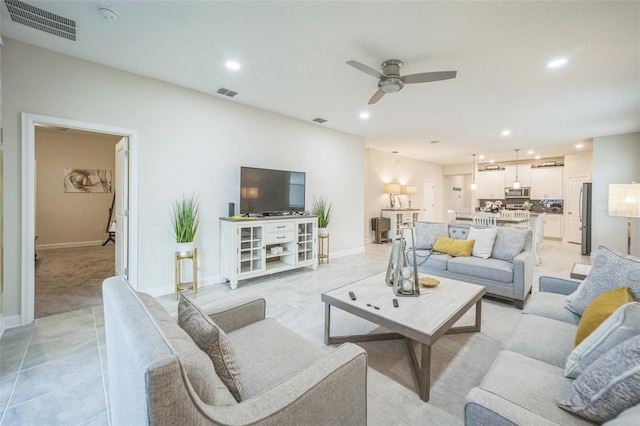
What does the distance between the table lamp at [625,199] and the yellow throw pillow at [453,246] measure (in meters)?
1.50

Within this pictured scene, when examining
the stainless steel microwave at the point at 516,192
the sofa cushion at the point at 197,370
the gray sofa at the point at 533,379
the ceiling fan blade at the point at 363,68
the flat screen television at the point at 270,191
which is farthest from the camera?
the stainless steel microwave at the point at 516,192

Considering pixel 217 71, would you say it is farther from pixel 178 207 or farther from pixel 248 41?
pixel 178 207

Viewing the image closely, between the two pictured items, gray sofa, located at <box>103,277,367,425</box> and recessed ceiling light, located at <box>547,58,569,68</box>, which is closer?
gray sofa, located at <box>103,277,367,425</box>

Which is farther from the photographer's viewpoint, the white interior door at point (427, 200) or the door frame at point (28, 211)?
the white interior door at point (427, 200)

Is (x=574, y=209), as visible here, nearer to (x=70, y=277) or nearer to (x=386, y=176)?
(x=386, y=176)

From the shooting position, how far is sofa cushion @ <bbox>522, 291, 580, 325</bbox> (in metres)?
1.90

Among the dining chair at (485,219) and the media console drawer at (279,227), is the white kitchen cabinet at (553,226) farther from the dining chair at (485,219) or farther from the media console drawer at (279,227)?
the media console drawer at (279,227)

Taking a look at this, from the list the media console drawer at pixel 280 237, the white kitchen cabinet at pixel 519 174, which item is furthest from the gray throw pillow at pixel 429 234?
the white kitchen cabinet at pixel 519 174

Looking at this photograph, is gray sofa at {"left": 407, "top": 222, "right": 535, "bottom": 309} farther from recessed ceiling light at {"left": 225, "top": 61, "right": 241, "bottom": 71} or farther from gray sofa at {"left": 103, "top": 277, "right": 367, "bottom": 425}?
recessed ceiling light at {"left": 225, "top": 61, "right": 241, "bottom": 71}

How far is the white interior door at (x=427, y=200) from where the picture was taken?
9789 mm

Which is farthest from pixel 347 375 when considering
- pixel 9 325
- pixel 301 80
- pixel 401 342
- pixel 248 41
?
pixel 9 325

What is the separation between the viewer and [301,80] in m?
3.40

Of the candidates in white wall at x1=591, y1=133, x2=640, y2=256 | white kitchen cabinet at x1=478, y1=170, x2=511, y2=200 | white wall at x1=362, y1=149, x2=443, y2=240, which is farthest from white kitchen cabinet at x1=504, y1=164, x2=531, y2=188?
white wall at x1=591, y1=133, x2=640, y2=256

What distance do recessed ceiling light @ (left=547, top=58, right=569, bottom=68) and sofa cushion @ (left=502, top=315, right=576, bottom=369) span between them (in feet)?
8.72
